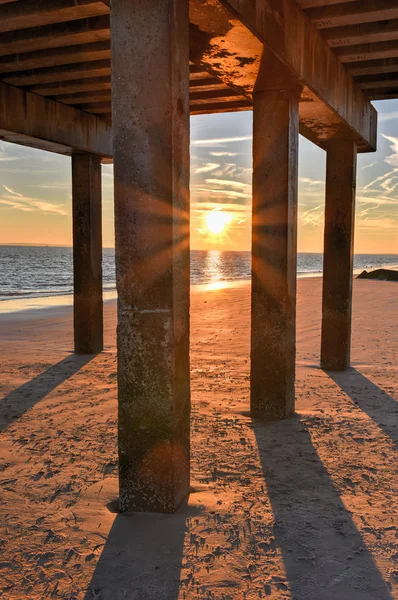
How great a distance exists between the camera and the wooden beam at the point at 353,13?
498 centimetres

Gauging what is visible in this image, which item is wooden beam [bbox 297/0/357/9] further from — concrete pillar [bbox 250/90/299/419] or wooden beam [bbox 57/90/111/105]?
wooden beam [bbox 57/90/111/105]

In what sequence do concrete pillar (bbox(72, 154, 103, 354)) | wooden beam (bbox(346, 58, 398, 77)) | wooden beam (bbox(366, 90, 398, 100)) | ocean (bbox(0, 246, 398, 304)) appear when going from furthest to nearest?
ocean (bbox(0, 246, 398, 304)) → concrete pillar (bbox(72, 154, 103, 354)) → wooden beam (bbox(366, 90, 398, 100)) → wooden beam (bbox(346, 58, 398, 77))

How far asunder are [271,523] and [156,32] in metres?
3.48

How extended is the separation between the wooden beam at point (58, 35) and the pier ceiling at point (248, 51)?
0.01 metres

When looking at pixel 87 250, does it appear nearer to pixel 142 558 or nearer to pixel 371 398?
pixel 371 398

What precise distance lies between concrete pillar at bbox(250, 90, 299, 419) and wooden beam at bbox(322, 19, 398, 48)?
32.8 inches

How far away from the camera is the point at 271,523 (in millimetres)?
3561

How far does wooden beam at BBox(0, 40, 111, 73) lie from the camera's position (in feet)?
20.4

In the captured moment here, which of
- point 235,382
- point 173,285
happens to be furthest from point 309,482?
point 235,382

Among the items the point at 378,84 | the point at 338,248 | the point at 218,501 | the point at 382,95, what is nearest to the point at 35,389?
the point at 218,501

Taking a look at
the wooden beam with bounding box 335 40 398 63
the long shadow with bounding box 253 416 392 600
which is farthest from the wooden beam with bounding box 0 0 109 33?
the long shadow with bounding box 253 416 392 600

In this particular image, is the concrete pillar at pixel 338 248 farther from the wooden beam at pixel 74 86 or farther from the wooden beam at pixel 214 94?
the wooden beam at pixel 74 86

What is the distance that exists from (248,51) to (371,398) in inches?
179

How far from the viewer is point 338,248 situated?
331 inches
